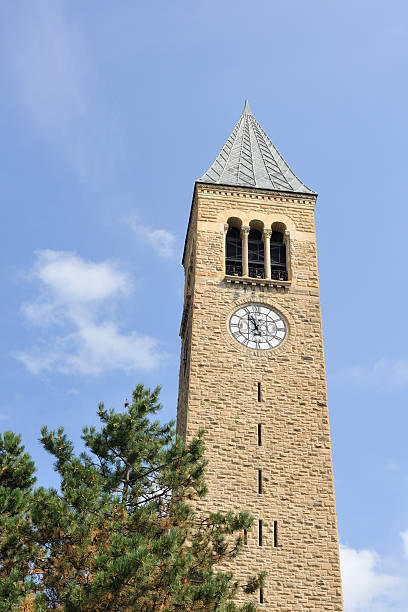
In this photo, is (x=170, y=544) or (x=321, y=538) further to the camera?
(x=321, y=538)

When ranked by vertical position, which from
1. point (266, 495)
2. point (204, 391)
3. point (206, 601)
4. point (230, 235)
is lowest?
point (206, 601)

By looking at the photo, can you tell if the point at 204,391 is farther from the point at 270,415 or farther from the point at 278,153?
the point at 278,153

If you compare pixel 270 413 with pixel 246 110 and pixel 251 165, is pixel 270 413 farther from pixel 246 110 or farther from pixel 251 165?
pixel 246 110

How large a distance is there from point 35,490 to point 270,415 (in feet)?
36.0

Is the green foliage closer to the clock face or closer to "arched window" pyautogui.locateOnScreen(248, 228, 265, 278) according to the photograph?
the clock face

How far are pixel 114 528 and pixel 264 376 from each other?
1137cm

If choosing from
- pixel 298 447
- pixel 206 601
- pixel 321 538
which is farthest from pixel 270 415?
pixel 206 601

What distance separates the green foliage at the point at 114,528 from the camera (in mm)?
13781

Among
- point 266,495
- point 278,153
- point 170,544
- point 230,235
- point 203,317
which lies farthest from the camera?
point 278,153

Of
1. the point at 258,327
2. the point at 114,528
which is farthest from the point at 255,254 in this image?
the point at 114,528

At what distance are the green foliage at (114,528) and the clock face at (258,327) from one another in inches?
323

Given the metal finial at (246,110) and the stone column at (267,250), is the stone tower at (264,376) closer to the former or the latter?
the stone column at (267,250)

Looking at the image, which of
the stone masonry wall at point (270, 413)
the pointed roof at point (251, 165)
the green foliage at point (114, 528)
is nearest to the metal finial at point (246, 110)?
the pointed roof at point (251, 165)

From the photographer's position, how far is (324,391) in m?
25.7
